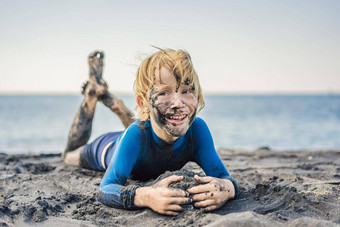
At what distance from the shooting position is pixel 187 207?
220 centimetres

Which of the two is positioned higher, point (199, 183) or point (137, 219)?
point (199, 183)

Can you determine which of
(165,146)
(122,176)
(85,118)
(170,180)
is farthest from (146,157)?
(85,118)

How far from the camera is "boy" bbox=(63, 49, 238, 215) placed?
2.23 m

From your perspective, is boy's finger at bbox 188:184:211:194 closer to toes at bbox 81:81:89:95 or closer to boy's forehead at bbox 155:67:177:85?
boy's forehead at bbox 155:67:177:85

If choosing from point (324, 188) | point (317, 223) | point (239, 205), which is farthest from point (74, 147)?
point (317, 223)

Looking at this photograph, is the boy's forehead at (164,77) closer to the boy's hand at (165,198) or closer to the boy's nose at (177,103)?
the boy's nose at (177,103)

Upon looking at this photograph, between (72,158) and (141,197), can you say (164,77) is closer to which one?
(141,197)

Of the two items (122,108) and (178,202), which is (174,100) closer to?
(178,202)

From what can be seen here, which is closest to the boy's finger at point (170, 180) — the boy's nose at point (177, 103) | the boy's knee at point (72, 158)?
the boy's nose at point (177, 103)

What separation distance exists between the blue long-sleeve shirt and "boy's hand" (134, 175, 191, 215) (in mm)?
155

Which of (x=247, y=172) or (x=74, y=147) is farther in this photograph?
(x=74, y=147)

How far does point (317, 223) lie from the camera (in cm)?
179

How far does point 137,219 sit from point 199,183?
52 centimetres

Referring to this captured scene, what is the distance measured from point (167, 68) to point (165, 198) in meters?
0.99
